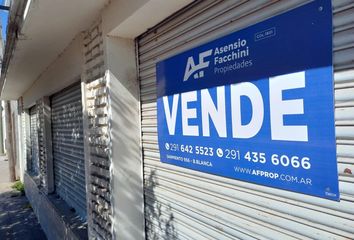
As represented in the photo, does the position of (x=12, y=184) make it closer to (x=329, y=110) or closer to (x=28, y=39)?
(x=28, y=39)

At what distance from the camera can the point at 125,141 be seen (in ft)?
11.7

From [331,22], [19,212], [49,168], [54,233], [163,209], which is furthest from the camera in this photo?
[19,212]

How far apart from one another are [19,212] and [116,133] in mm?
7590

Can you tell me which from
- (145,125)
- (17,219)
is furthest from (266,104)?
(17,219)

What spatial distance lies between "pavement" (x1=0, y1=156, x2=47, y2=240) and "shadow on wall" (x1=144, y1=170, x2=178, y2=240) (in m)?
4.84

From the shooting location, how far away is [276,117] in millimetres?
1916

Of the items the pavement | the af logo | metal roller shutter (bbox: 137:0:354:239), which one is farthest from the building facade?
the pavement

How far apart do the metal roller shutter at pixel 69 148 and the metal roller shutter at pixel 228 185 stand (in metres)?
2.47

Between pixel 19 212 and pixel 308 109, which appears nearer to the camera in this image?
pixel 308 109

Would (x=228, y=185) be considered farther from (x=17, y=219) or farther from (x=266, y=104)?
(x=17, y=219)

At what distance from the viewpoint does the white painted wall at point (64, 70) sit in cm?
483

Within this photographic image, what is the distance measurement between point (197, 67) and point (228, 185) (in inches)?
33.4

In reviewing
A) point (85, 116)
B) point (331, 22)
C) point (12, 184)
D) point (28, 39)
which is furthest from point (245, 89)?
point (12, 184)

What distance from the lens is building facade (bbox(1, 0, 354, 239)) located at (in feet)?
5.55
